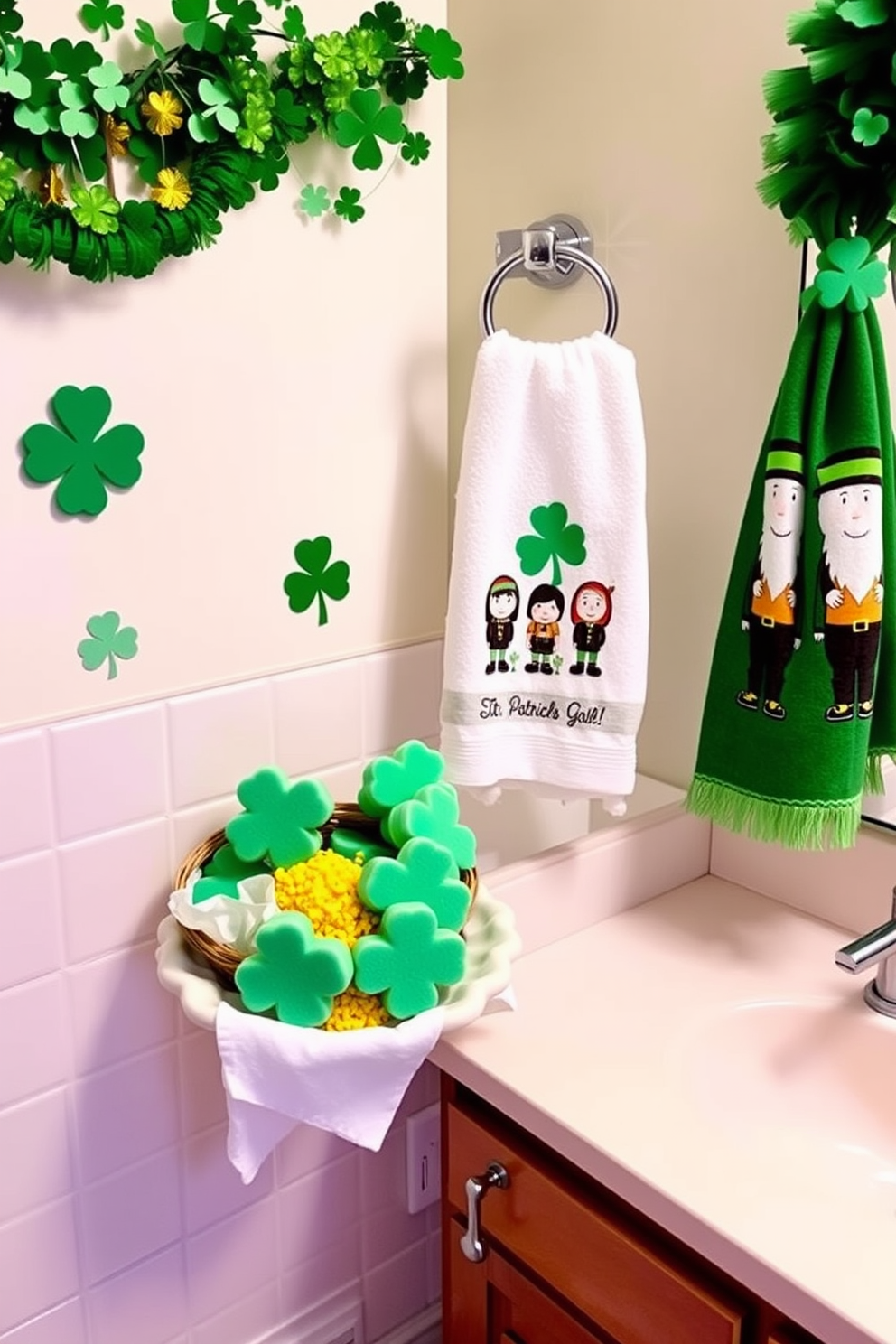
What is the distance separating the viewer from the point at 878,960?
0.95m

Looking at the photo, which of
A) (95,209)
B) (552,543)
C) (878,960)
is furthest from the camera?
(552,543)

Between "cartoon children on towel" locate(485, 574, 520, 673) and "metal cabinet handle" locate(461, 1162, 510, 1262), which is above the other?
"cartoon children on towel" locate(485, 574, 520, 673)

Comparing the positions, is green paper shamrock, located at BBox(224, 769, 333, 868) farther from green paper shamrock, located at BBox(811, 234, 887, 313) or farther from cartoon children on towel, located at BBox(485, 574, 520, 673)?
green paper shamrock, located at BBox(811, 234, 887, 313)

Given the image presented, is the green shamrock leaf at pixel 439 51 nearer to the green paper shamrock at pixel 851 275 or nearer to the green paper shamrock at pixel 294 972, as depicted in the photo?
the green paper shamrock at pixel 851 275

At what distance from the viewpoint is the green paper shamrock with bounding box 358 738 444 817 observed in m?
1.01

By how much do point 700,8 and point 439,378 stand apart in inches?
16.2

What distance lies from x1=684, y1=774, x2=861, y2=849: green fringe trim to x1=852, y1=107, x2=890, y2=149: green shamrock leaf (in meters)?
0.54

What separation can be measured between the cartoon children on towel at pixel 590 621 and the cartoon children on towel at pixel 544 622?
2 centimetres

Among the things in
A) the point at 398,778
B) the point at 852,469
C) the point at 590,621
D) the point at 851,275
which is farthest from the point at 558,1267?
the point at 851,275

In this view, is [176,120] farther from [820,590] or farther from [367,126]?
[820,590]

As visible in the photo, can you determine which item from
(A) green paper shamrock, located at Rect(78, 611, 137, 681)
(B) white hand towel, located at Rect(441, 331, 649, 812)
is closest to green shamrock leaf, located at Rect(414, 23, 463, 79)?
(B) white hand towel, located at Rect(441, 331, 649, 812)

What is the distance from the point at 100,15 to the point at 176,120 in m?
0.09

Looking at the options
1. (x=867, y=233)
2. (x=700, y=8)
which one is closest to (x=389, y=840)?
(x=867, y=233)

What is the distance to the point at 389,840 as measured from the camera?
1002 millimetres
